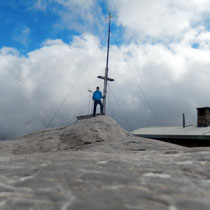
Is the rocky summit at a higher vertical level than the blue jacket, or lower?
lower

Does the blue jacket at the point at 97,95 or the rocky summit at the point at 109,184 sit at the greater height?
the blue jacket at the point at 97,95

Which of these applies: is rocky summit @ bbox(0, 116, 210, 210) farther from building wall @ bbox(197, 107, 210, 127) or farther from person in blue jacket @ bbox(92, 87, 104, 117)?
building wall @ bbox(197, 107, 210, 127)

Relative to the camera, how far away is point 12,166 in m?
2.71

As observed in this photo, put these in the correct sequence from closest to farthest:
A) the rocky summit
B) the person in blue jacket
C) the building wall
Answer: the rocky summit
the person in blue jacket
the building wall

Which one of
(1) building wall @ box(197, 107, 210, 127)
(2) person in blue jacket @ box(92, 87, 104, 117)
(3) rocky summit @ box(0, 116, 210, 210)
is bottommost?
(3) rocky summit @ box(0, 116, 210, 210)

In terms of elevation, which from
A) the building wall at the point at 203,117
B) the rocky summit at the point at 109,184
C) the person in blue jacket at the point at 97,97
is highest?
the person in blue jacket at the point at 97,97

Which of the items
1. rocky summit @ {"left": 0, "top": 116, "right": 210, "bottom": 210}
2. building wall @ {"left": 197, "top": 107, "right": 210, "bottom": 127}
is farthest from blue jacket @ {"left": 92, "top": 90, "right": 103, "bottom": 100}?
rocky summit @ {"left": 0, "top": 116, "right": 210, "bottom": 210}

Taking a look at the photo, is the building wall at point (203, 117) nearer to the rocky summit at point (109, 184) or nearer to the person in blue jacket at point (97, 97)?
the person in blue jacket at point (97, 97)

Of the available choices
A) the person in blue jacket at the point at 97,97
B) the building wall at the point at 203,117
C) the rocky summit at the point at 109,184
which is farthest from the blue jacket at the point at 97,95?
the rocky summit at the point at 109,184

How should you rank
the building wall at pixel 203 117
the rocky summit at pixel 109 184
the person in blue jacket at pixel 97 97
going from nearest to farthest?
1. the rocky summit at pixel 109 184
2. the person in blue jacket at pixel 97 97
3. the building wall at pixel 203 117

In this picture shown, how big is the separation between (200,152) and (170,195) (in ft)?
4.79

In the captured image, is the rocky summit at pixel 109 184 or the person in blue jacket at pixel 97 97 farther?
the person in blue jacket at pixel 97 97

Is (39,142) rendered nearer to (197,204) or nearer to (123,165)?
(123,165)

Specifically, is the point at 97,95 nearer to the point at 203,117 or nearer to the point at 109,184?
the point at 203,117
